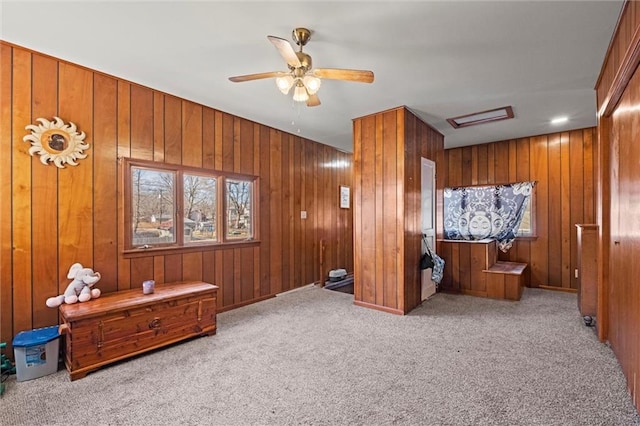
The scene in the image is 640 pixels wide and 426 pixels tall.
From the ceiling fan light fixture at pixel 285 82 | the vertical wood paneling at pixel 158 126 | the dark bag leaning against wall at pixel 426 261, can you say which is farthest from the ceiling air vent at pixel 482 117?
the vertical wood paneling at pixel 158 126

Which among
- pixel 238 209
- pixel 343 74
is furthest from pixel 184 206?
pixel 343 74

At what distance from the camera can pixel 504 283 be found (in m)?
4.34

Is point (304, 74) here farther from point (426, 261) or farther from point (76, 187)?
point (426, 261)

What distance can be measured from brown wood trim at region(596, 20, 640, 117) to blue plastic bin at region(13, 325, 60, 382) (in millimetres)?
4308

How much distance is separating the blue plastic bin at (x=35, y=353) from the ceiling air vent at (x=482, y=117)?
4.85 metres

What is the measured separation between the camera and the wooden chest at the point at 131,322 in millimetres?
2301

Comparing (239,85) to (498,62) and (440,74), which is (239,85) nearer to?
(440,74)

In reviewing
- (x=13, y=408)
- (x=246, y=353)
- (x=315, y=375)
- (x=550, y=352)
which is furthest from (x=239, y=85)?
(x=550, y=352)

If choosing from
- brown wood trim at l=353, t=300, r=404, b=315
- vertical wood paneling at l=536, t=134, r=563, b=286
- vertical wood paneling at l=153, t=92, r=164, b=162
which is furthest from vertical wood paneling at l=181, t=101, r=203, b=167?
vertical wood paneling at l=536, t=134, r=563, b=286

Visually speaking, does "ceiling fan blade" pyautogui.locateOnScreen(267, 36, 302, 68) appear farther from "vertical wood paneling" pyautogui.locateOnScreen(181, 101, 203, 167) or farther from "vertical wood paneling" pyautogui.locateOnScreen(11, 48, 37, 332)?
"vertical wood paneling" pyautogui.locateOnScreen(11, 48, 37, 332)

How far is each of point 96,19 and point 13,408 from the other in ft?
8.66

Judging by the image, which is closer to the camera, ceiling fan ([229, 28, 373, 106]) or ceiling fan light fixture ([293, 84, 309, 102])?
ceiling fan ([229, 28, 373, 106])

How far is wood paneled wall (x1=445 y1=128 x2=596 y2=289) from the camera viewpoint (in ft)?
Answer: 15.6

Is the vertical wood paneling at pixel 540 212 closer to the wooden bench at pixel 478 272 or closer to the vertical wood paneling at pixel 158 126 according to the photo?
the wooden bench at pixel 478 272
